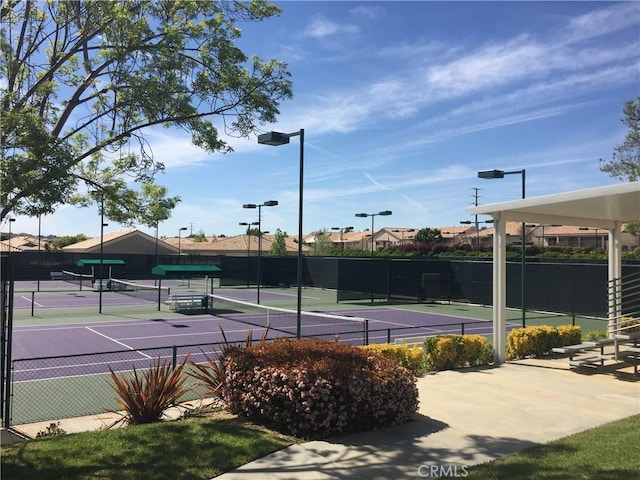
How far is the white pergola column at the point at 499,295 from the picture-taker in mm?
13945

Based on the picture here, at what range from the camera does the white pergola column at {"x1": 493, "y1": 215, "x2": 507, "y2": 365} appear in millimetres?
13945

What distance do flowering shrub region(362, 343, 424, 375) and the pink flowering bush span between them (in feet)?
9.58

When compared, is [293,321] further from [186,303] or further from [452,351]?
[452,351]

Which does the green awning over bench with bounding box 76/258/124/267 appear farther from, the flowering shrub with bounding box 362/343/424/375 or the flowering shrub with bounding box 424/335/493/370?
the flowering shrub with bounding box 362/343/424/375

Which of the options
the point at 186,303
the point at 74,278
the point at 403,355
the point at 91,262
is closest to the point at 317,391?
the point at 403,355

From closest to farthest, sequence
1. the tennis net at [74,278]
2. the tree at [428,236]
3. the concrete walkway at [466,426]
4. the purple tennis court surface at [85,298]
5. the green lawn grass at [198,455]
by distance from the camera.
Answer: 1. the green lawn grass at [198,455]
2. the concrete walkway at [466,426]
3. the purple tennis court surface at [85,298]
4. the tennis net at [74,278]
5. the tree at [428,236]

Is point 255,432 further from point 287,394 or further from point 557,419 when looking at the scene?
point 557,419

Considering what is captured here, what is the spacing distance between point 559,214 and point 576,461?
10.0 metres

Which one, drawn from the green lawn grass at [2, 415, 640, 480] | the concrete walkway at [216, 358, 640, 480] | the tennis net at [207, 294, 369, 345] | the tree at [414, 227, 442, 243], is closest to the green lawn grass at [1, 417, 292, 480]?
the green lawn grass at [2, 415, 640, 480]

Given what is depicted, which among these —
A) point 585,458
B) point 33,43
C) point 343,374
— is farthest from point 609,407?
point 33,43

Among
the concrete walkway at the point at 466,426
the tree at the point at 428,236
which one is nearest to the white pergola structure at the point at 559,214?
the concrete walkway at the point at 466,426

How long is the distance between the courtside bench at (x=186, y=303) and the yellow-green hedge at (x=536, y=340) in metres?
19.1

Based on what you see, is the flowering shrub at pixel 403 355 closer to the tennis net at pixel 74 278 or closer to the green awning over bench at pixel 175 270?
the green awning over bench at pixel 175 270

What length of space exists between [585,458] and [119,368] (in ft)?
40.0
